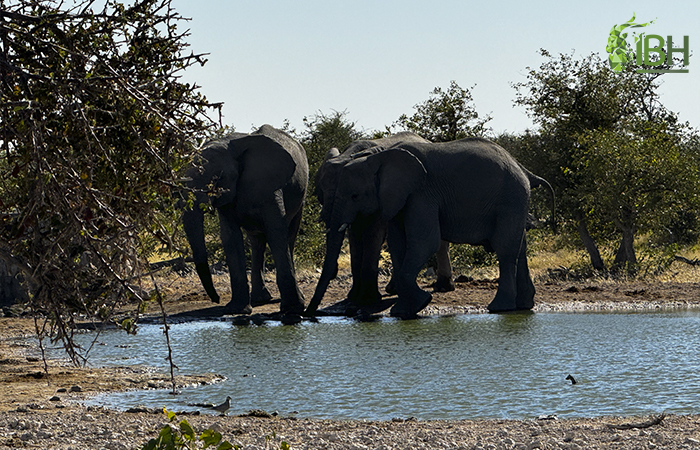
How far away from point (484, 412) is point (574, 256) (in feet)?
57.3

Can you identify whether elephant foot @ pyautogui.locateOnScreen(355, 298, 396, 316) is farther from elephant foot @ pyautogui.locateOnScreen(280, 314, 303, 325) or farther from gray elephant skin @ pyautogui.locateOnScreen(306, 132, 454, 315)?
elephant foot @ pyautogui.locateOnScreen(280, 314, 303, 325)

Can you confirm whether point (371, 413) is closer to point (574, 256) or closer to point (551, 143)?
point (551, 143)

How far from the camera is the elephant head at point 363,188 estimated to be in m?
14.4

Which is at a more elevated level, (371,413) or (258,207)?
(258,207)

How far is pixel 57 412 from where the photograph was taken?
23.3ft

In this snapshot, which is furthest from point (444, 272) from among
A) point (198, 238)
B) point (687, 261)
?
point (687, 261)

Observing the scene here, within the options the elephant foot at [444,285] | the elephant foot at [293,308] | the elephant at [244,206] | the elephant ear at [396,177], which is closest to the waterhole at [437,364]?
the elephant foot at [293,308]

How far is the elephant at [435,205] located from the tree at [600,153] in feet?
15.2

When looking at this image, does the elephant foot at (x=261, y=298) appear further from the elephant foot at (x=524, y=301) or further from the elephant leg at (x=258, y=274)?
the elephant foot at (x=524, y=301)

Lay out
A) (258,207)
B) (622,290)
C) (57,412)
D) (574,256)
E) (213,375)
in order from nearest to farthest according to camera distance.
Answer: (57,412) < (213,375) < (258,207) < (622,290) < (574,256)

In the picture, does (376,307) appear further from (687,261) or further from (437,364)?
(687,261)

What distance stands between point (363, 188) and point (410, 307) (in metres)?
1.98

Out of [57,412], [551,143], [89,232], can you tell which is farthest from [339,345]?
[551,143]

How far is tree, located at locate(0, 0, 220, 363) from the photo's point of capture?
15.6ft
